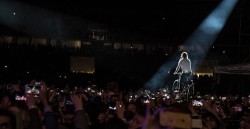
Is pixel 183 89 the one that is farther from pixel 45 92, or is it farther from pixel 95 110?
pixel 45 92

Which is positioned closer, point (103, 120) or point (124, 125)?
point (124, 125)

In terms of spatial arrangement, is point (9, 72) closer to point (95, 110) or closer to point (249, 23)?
point (249, 23)

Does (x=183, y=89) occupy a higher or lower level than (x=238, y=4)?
lower

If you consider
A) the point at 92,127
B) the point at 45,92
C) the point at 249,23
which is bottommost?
the point at 92,127

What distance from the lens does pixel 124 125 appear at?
7.11 metres

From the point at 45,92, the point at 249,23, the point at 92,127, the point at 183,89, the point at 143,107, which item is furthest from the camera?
the point at 183,89

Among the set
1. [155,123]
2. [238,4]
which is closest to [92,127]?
[155,123]

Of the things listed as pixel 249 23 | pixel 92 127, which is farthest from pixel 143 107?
pixel 249 23

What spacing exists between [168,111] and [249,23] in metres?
22.6

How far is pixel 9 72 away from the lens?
47.6 m

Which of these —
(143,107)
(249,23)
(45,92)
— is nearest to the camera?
(45,92)

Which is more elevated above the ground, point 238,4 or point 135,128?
point 238,4

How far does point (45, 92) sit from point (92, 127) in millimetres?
2906

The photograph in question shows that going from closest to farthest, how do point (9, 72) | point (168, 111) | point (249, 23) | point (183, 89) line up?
point (168, 111) < point (249, 23) < point (183, 89) < point (9, 72)
